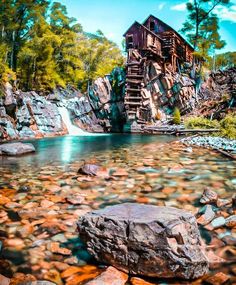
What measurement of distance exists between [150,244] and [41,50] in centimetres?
3186

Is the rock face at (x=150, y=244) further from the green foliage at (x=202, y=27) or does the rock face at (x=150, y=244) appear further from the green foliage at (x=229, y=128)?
the green foliage at (x=202, y=27)

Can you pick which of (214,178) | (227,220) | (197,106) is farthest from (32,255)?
(197,106)

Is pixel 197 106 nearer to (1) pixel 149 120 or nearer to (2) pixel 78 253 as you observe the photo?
(1) pixel 149 120

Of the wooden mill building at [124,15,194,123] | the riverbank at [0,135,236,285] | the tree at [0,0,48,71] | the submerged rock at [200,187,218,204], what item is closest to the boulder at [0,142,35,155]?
the riverbank at [0,135,236,285]

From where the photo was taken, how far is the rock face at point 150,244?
2613mm

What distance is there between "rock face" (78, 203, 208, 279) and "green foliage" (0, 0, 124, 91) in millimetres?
21083

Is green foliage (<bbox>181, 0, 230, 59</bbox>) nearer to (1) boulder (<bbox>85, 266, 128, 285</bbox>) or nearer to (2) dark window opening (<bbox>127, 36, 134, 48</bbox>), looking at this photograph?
(2) dark window opening (<bbox>127, 36, 134, 48</bbox>)

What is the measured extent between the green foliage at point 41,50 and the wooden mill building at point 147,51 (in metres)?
8.70

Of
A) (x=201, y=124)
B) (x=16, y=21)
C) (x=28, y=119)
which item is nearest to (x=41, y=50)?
(x=16, y=21)

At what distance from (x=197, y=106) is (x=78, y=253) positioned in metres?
29.6

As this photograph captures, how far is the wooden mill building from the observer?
96.0 feet

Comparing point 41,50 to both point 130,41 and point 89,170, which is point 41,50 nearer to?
point 130,41

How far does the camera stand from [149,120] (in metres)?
29.5

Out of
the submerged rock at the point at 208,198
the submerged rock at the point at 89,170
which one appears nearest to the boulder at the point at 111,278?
the submerged rock at the point at 208,198
